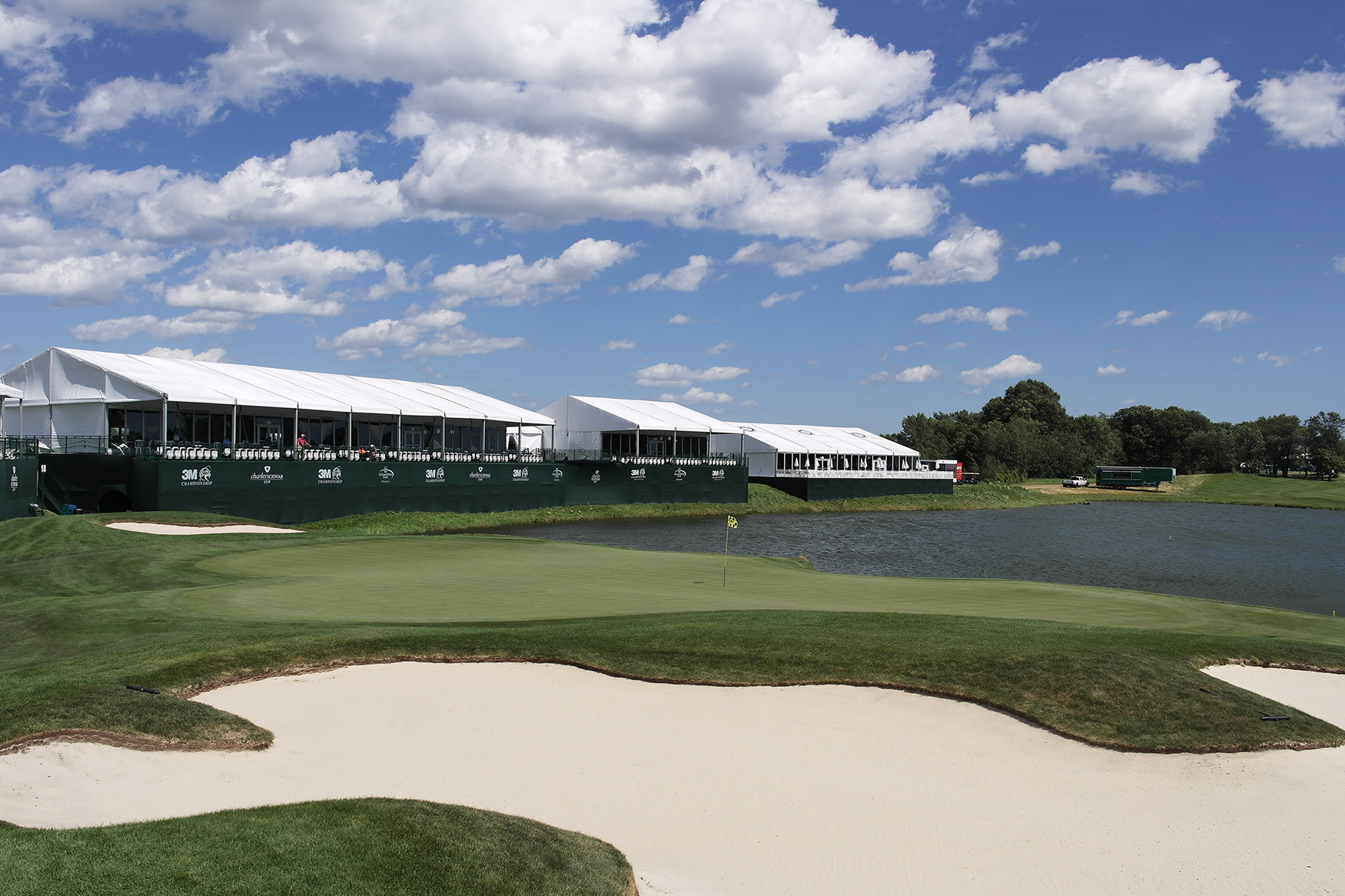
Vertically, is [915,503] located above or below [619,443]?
below

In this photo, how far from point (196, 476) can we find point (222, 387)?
7351mm

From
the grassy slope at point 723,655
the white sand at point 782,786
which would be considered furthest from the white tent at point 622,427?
the white sand at point 782,786

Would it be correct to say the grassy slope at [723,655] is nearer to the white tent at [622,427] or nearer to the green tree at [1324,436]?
the white tent at [622,427]

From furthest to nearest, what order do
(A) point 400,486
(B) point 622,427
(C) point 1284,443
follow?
1. (C) point 1284,443
2. (B) point 622,427
3. (A) point 400,486

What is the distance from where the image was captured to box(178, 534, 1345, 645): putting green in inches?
639

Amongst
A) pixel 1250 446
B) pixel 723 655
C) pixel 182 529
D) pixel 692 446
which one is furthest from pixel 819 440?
A: pixel 1250 446

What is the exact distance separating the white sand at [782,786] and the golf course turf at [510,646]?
1.78 ft

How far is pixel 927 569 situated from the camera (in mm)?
32688

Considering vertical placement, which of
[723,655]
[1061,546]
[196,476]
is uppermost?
[196,476]

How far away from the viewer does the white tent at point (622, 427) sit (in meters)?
65.4

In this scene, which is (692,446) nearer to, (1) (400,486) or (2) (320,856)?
(1) (400,486)

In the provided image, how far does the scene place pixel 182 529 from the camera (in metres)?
30.1

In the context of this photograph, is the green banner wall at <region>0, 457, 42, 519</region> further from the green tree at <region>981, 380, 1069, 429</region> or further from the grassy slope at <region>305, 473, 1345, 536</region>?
the green tree at <region>981, 380, 1069, 429</region>

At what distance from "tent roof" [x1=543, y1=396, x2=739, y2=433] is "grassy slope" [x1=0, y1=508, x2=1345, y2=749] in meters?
47.2
